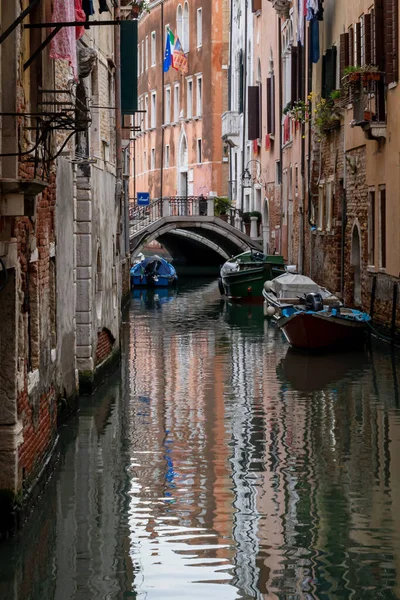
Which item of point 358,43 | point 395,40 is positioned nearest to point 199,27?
point 358,43

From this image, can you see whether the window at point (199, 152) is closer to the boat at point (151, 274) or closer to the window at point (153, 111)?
the window at point (153, 111)

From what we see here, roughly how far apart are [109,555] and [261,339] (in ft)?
47.5

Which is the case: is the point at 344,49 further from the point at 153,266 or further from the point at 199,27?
the point at 199,27

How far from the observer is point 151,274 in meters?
38.1

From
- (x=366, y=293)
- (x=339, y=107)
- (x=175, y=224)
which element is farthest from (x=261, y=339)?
(x=175, y=224)

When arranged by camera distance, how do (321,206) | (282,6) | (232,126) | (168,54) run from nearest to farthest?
(321,206) → (282,6) → (232,126) → (168,54)

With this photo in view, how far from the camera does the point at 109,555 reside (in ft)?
27.2

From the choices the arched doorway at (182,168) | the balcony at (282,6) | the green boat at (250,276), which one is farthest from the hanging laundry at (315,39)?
the arched doorway at (182,168)

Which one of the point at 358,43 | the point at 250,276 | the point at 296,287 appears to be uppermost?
the point at 358,43

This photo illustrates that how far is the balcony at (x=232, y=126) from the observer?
4322 cm

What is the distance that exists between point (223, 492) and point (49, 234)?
2.83 metres

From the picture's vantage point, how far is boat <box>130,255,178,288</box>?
37938mm

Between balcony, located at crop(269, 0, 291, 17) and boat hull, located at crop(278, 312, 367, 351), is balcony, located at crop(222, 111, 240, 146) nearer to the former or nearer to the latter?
balcony, located at crop(269, 0, 291, 17)

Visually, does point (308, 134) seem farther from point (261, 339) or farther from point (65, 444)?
point (65, 444)
